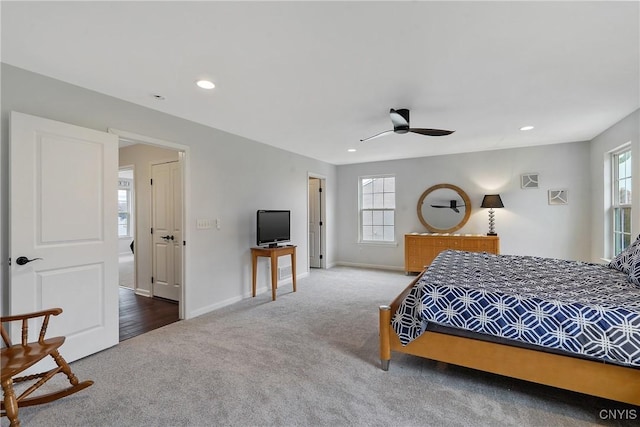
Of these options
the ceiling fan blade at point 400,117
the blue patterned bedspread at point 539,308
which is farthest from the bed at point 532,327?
the ceiling fan blade at point 400,117

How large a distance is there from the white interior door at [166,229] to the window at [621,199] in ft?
19.6

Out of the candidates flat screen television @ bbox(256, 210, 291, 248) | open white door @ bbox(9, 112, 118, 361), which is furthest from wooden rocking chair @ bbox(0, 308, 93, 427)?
flat screen television @ bbox(256, 210, 291, 248)

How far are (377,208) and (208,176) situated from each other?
3.93 m

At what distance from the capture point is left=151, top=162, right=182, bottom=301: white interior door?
4.23 meters

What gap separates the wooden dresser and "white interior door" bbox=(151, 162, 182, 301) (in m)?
4.05

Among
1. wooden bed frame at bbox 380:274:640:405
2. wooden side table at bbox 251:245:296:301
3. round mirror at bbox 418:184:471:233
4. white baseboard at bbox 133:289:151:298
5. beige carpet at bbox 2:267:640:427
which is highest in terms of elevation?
round mirror at bbox 418:184:471:233

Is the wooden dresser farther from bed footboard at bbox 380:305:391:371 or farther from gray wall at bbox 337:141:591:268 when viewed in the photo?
bed footboard at bbox 380:305:391:371

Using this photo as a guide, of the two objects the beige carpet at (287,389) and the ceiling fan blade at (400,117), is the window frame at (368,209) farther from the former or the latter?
the beige carpet at (287,389)

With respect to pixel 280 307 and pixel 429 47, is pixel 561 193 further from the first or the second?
pixel 280 307

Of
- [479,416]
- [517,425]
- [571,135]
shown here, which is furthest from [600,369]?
[571,135]

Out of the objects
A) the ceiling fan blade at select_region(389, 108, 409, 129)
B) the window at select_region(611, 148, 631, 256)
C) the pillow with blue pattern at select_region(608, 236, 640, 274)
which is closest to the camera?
the pillow with blue pattern at select_region(608, 236, 640, 274)

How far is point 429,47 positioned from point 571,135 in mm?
3838

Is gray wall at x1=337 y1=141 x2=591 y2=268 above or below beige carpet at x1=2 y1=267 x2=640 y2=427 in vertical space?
above

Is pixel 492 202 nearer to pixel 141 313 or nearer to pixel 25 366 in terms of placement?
pixel 141 313
